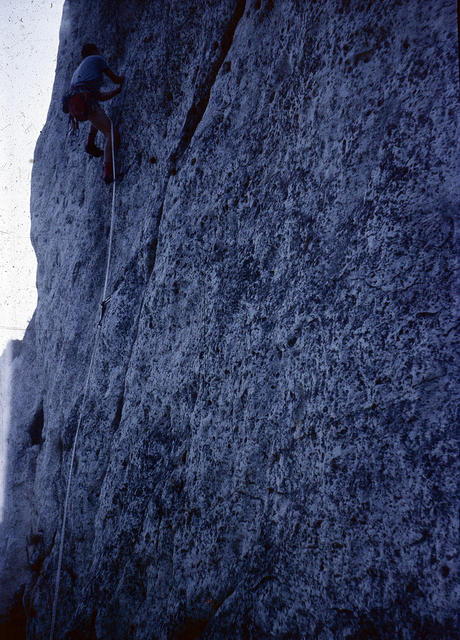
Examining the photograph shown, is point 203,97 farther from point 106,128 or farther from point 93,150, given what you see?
point 93,150

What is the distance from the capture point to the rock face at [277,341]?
5.21 ft

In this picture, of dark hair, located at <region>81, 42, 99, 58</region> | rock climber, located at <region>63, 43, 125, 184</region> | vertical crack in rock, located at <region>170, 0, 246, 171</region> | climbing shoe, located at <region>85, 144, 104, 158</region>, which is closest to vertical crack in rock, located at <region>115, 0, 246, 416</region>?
vertical crack in rock, located at <region>170, 0, 246, 171</region>

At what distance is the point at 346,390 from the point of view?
1.85m

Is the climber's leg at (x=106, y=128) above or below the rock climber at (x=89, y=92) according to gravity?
below

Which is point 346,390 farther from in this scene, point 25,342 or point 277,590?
point 25,342

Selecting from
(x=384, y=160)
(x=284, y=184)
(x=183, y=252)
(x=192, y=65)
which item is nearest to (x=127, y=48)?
(x=192, y=65)

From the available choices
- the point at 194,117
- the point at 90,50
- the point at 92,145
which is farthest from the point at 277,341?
the point at 90,50

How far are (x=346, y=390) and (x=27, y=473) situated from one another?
700cm

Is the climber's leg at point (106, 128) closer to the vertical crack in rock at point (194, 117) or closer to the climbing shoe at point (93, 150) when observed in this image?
the climbing shoe at point (93, 150)

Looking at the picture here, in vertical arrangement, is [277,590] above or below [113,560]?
above

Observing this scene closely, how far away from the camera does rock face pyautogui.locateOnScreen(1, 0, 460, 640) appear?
1589 mm

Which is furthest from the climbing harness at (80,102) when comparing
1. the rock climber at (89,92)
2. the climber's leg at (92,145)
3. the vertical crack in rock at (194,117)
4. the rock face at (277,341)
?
the vertical crack in rock at (194,117)

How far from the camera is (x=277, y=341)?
230cm

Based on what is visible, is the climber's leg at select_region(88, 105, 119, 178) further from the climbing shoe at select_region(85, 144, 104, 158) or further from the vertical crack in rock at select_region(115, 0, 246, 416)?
the vertical crack in rock at select_region(115, 0, 246, 416)
